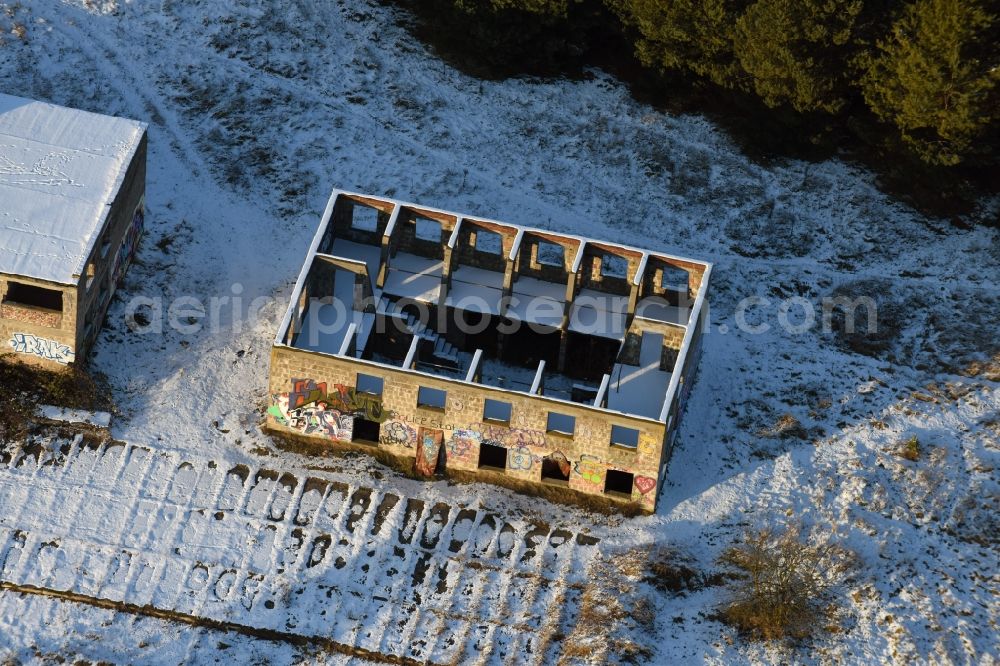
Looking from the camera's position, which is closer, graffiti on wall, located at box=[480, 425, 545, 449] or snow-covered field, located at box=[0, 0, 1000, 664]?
snow-covered field, located at box=[0, 0, 1000, 664]

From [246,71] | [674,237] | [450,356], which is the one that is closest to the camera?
[450,356]

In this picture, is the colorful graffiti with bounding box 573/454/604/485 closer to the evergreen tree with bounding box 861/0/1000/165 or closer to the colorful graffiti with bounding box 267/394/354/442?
the colorful graffiti with bounding box 267/394/354/442

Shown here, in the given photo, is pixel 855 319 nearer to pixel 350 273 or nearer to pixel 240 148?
pixel 350 273

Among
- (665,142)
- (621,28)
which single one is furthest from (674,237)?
(621,28)

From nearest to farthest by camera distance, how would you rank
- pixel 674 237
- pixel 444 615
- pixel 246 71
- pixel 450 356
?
pixel 444 615 < pixel 450 356 < pixel 674 237 < pixel 246 71

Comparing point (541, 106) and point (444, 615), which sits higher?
point (541, 106)

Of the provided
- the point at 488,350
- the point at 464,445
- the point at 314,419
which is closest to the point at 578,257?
the point at 488,350

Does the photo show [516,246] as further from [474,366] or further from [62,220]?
[62,220]

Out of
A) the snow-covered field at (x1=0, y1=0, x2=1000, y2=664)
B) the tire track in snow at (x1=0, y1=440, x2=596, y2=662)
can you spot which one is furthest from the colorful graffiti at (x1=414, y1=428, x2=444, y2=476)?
the tire track in snow at (x1=0, y1=440, x2=596, y2=662)
